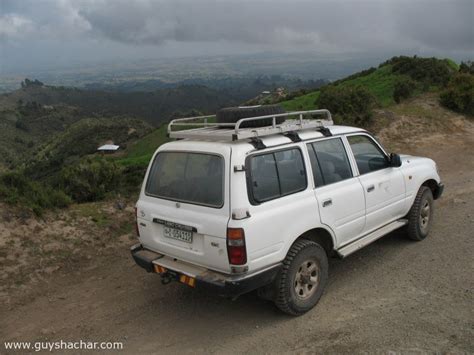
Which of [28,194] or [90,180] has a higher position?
[28,194]

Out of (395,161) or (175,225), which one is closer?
(175,225)

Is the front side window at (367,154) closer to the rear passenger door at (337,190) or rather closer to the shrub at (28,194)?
the rear passenger door at (337,190)

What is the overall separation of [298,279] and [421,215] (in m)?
2.67

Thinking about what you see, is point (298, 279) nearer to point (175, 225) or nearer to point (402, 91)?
point (175, 225)

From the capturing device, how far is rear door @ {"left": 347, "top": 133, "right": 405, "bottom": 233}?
5.21 m

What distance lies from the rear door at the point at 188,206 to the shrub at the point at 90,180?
12.3 feet

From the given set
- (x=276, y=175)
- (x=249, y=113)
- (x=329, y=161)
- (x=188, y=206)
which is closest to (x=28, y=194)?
(x=188, y=206)

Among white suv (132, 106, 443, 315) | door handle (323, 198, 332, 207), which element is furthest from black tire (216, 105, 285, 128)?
door handle (323, 198, 332, 207)

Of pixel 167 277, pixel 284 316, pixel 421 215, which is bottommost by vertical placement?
pixel 284 316

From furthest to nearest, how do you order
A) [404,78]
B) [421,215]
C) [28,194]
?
[404,78] → [28,194] → [421,215]

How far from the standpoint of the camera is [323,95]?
15.2m

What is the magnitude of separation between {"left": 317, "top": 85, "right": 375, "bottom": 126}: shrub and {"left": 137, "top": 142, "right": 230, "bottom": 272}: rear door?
9934 millimetres

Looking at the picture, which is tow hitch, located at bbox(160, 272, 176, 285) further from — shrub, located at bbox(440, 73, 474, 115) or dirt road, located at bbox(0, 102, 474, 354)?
shrub, located at bbox(440, 73, 474, 115)

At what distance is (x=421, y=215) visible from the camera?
6086mm
